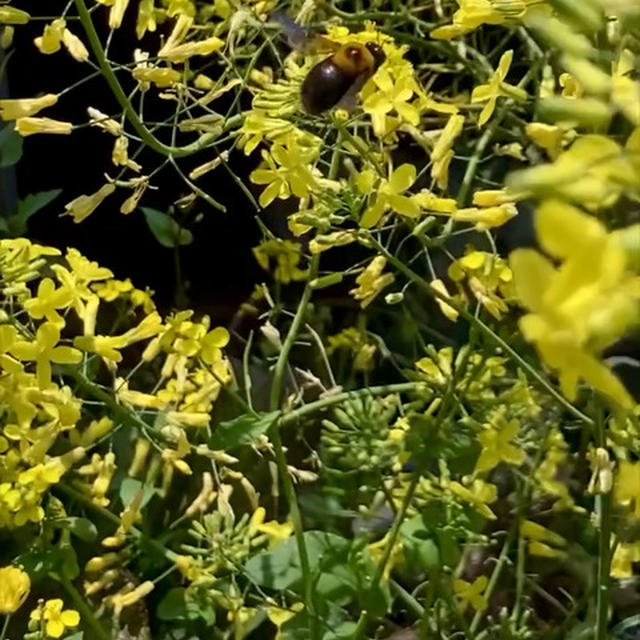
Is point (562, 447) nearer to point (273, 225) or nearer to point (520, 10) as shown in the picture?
point (520, 10)

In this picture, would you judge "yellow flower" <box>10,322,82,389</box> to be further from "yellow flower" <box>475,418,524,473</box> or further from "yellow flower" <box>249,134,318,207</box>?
"yellow flower" <box>475,418,524,473</box>

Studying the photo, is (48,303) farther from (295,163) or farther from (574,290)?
(574,290)

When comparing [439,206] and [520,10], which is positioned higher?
[520,10]

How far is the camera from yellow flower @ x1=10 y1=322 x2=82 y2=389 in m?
0.95

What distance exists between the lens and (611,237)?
43cm

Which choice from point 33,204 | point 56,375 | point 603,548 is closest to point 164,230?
point 33,204

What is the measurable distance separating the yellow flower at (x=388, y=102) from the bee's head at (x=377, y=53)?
0.11 metres

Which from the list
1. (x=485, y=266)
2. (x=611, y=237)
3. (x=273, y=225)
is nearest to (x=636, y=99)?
(x=611, y=237)

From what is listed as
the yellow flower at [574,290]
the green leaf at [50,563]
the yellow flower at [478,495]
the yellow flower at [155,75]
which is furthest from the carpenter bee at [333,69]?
the yellow flower at [574,290]

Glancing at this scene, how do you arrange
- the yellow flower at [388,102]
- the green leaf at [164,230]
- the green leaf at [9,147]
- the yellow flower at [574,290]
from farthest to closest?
the green leaf at [164,230], the green leaf at [9,147], the yellow flower at [388,102], the yellow flower at [574,290]

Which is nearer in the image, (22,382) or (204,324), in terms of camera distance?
(22,382)

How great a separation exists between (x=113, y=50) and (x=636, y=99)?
1524mm

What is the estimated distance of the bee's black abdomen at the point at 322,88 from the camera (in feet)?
3.18

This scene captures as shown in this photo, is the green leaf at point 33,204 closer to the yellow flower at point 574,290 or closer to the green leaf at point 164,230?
the green leaf at point 164,230
